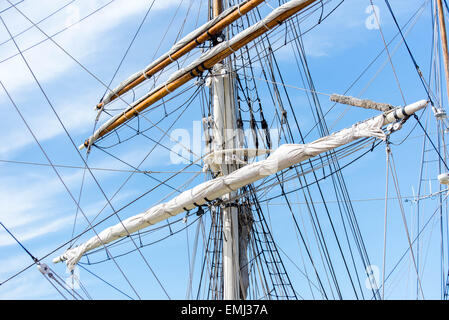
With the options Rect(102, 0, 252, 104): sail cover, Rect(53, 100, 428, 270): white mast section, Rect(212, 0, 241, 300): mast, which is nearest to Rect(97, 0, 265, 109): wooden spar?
Rect(102, 0, 252, 104): sail cover

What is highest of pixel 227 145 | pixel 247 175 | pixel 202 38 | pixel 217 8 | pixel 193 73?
pixel 217 8

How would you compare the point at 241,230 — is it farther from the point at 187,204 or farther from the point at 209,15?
the point at 209,15

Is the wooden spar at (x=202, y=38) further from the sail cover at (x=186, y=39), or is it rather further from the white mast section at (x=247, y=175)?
the white mast section at (x=247, y=175)

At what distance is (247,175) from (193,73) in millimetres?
3111

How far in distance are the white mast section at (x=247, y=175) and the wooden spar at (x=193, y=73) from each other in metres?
2.61

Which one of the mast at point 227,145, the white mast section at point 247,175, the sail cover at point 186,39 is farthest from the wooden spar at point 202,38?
the white mast section at point 247,175

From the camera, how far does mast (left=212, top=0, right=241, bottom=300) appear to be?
12.3 metres

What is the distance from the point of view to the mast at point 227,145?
1231 centimetres

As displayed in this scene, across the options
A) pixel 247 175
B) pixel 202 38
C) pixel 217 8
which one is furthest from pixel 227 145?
pixel 217 8

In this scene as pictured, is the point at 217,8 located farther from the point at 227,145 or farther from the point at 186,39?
the point at 227,145

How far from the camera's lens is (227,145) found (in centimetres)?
1346

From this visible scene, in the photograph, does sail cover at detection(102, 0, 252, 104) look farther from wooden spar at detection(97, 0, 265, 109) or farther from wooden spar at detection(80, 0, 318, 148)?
wooden spar at detection(80, 0, 318, 148)
